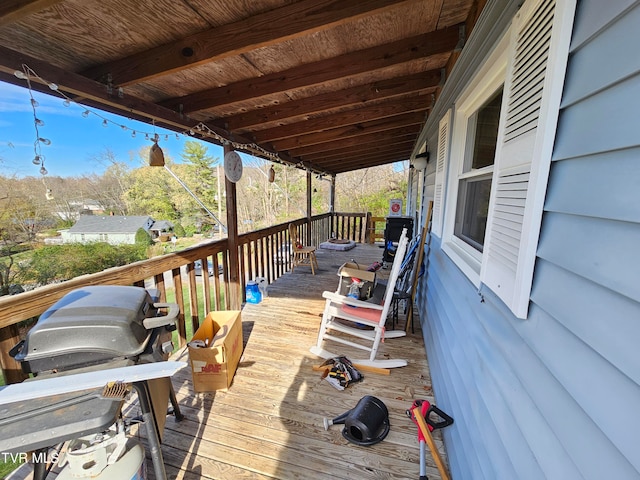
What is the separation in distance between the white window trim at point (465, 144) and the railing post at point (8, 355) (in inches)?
95.0

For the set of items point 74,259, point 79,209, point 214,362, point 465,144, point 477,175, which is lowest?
point 74,259

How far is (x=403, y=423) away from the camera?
177 centimetres

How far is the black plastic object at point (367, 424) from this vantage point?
1.62 meters

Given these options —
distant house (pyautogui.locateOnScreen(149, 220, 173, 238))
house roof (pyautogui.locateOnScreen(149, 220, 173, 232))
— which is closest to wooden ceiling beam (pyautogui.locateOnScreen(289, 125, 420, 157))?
distant house (pyautogui.locateOnScreen(149, 220, 173, 238))

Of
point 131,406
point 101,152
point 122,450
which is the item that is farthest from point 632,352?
point 101,152

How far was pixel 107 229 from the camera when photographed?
11.9 m

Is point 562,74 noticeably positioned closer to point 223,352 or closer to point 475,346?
point 475,346

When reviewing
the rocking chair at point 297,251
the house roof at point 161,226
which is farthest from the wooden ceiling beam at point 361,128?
the house roof at point 161,226

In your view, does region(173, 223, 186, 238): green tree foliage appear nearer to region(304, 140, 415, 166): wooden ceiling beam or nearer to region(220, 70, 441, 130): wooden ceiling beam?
region(304, 140, 415, 166): wooden ceiling beam

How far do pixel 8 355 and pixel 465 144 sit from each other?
3.14 meters

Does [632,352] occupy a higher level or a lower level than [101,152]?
lower

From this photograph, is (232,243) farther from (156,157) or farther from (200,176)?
(200,176)

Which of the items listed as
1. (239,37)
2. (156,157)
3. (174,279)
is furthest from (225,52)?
(174,279)

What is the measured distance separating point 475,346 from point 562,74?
108 centimetres
